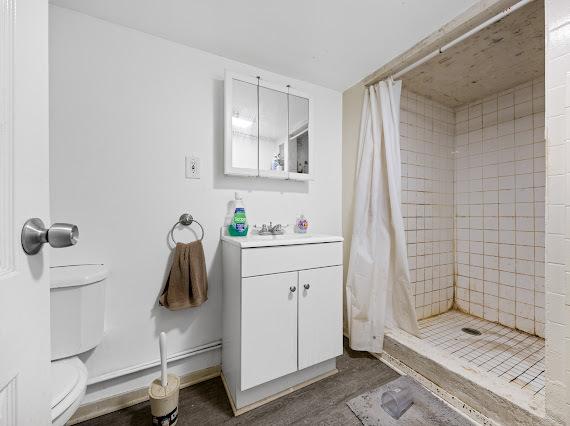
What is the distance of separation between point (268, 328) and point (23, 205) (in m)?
1.09

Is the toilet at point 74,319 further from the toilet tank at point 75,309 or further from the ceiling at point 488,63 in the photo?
the ceiling at point 488,63

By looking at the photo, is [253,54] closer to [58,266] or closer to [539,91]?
[58,266]

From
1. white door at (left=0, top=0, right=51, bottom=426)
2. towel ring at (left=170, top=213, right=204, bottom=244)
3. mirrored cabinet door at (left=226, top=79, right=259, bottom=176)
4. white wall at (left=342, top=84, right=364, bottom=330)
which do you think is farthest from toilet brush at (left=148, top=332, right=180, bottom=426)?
white wall at (left=342, top=84, right=364, bottom=330)

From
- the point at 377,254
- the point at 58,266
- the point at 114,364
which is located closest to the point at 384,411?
the point at 377,254

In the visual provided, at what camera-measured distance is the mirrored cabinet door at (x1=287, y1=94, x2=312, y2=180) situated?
1.70m

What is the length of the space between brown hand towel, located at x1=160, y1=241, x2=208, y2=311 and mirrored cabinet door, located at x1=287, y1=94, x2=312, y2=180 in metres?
0.83

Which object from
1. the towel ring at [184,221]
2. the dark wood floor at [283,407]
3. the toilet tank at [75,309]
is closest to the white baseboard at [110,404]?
the dark wood floor at [283,407]

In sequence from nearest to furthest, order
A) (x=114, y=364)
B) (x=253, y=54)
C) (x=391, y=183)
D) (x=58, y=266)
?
(x=58, y=266) → (x=114, y=364) → (x=253, y=54) → (x=391, y=183)

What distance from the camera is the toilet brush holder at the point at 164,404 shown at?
107cm

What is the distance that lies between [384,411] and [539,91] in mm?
2403

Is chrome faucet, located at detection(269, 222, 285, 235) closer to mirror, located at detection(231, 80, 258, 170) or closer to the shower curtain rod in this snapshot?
mirror, located at detection(231, 80, 258, 170)

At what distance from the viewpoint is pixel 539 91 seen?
1.78m

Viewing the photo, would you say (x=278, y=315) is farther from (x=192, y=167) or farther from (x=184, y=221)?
(x=192, y=167)

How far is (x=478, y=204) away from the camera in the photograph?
7.04 ft
